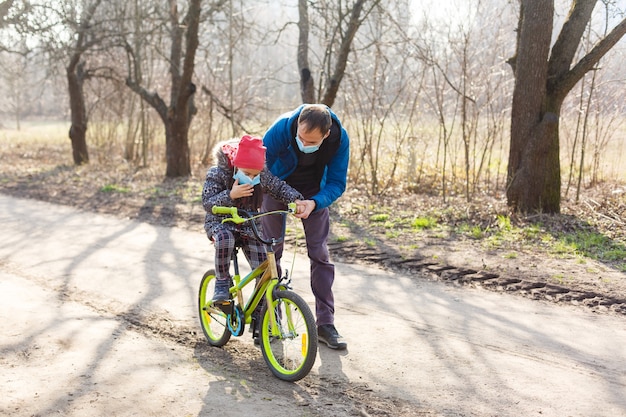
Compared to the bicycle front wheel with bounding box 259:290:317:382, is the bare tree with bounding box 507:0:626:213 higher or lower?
higher

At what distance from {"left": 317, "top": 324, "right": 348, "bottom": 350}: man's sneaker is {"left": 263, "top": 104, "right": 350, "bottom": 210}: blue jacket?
3.16ft

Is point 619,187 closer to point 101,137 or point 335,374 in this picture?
point 335,374

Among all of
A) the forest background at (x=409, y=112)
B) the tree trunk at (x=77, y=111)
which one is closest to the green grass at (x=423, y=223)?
the forest background at (x=409, y=112)

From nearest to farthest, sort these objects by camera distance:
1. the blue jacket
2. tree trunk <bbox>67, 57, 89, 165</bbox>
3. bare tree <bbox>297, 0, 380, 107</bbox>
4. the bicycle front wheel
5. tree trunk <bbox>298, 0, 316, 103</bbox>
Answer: the bicycle front wheel, the blue jacket, bare tree <bbox>297, 0, 380, 107</bbox>, tree trunk <bbox>298, 0, 316, 103</bbox>, tree trunk <bbox>67, 57, 89, 165</bbox>

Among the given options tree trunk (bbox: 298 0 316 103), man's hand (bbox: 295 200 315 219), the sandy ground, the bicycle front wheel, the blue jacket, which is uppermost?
tree trunk (bbox: 298 0 316 103)

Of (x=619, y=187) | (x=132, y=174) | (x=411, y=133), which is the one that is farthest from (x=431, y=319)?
(x=132, y=174)

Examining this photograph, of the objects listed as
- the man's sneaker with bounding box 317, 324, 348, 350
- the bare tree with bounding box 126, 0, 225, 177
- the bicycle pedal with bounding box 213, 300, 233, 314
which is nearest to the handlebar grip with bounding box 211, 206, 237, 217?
the bicycle pedal with bounding box 213, 300, 233, 314

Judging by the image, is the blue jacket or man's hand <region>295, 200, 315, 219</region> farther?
the blue jacket

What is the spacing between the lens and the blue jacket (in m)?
4.58

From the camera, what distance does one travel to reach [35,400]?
3.81 m

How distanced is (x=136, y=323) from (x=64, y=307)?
0.81 m

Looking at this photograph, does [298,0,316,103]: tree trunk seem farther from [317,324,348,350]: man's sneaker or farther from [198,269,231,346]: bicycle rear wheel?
[317,324,348,350]: man's sneaker

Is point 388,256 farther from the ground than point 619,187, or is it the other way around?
point 619,187

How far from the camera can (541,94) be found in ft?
29.7
